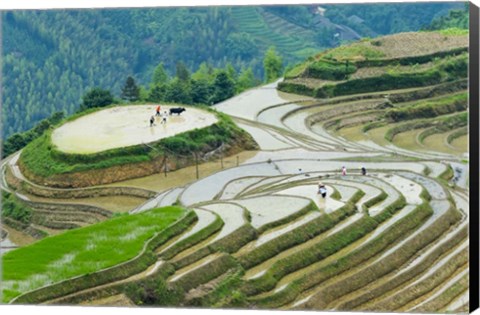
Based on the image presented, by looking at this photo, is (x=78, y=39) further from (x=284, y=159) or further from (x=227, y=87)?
(x=284, y=159)

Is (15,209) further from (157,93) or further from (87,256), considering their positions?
(157,93)

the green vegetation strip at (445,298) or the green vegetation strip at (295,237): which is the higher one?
the green vegetation strip at (295,237)

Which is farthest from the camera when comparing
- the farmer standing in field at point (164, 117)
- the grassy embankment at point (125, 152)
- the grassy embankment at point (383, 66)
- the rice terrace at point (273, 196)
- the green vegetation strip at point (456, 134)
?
the grassy embankment at point (383, 66)

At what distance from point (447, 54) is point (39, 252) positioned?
22.5 m

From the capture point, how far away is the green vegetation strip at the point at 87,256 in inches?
703

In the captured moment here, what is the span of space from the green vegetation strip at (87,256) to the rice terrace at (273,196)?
3 cm

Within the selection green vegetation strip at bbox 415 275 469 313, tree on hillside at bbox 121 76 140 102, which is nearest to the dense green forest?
tree on hillside at bbox 121 76 140 102

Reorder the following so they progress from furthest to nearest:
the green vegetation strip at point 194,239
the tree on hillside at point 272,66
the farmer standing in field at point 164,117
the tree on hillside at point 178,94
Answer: the tree on hillside at point 272,66
the tree on hillside at point 178,94
the farmer standing in field at point 164,117
the green vegetation strip at point 194,239

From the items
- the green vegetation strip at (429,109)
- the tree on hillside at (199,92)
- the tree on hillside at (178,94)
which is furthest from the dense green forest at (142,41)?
the green vegetation strip at (429,109)

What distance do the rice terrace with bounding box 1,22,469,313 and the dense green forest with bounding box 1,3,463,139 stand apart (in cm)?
1659

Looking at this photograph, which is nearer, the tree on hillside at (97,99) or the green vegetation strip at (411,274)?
the green vegetation strip at (411,274)

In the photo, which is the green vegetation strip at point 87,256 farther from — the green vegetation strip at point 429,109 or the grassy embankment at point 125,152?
the green vegetation strip at point 429,109

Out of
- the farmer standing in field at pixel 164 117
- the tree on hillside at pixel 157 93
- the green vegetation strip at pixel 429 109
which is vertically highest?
the farmer standing in field at pixel 164 117

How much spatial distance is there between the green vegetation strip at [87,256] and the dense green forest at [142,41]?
102ft
